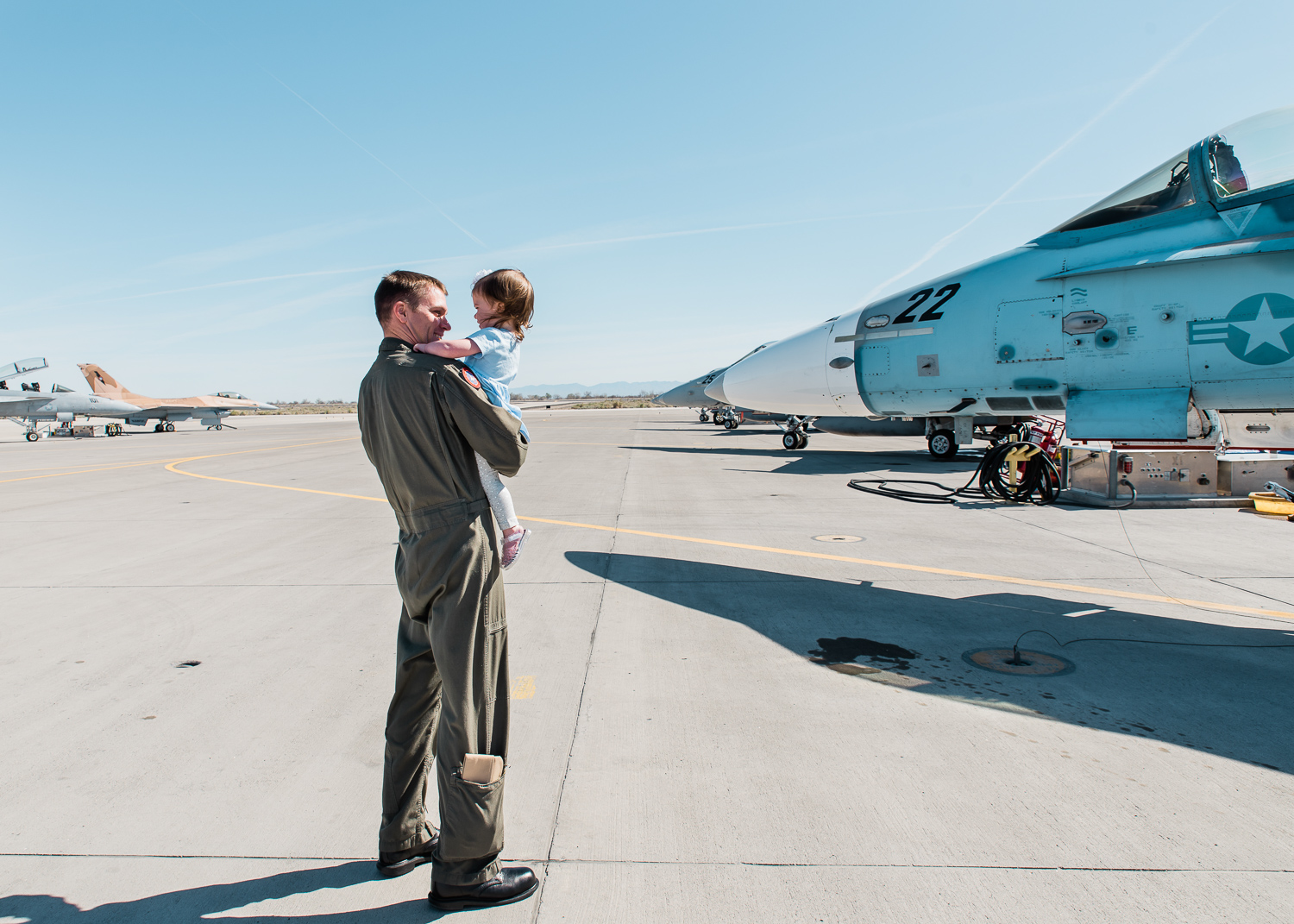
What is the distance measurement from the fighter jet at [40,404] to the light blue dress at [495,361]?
3803cm

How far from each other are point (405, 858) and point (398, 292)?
5.74 feet

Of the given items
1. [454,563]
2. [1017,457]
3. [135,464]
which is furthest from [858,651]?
[135,464]

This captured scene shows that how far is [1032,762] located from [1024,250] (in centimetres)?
436

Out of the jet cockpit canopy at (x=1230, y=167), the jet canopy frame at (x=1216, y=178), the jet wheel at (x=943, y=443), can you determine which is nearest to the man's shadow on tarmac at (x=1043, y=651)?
the jet canopy frame at (x=1216, y=178)

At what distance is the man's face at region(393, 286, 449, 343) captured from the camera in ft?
7.13

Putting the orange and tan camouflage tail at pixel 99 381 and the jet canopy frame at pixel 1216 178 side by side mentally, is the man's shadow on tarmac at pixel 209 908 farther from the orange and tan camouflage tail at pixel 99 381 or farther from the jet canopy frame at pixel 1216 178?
the orange and tan camouflage tail at pixel 99 381

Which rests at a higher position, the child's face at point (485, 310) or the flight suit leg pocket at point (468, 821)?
the child's face at point (485, 310)

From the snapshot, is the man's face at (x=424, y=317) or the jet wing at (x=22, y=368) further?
the jet wing at (x=22, y=368)

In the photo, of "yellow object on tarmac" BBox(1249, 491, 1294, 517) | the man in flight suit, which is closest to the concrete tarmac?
the man in flight suit

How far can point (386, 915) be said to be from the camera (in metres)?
2.00

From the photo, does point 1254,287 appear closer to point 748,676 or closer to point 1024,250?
point 1024,250

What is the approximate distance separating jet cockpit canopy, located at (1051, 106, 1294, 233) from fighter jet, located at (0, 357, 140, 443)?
38.9 m

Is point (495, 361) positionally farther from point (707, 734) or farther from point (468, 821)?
point (707, 734)

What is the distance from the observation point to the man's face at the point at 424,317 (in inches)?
85.6
